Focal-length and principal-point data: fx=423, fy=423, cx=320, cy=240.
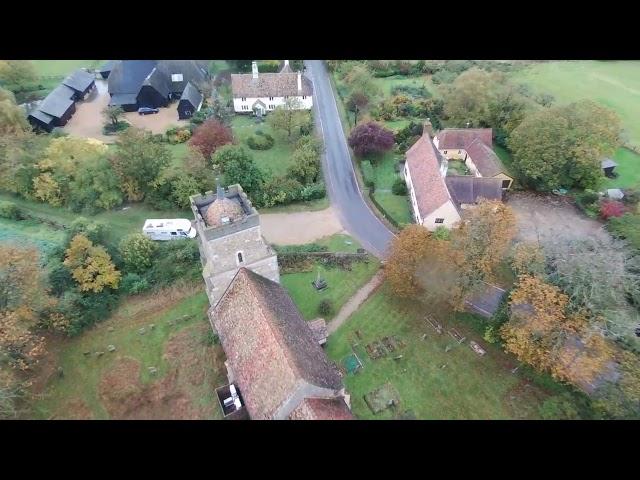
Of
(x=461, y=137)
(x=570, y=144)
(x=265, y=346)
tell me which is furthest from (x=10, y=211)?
(x=570, y=144)

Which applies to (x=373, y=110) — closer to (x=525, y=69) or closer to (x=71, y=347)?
(x=525, y=69)

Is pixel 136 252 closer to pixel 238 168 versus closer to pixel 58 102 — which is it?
pixel 238 168

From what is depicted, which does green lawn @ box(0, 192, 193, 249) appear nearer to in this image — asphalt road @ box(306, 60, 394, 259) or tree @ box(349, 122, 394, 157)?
asphalt road @ box(306, 60, 394, 259)

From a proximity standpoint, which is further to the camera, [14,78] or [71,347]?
[14,78]

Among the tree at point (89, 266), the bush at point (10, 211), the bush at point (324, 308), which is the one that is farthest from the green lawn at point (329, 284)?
the bush at point (10, 211)

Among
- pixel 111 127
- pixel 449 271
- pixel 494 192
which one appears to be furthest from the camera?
pixel 111 127

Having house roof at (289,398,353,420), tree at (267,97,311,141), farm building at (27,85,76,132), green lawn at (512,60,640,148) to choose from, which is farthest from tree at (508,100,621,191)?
farm building at (27,85,76,132)

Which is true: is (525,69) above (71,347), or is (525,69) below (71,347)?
above

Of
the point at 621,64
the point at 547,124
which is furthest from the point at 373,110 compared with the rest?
the point at 621,64
